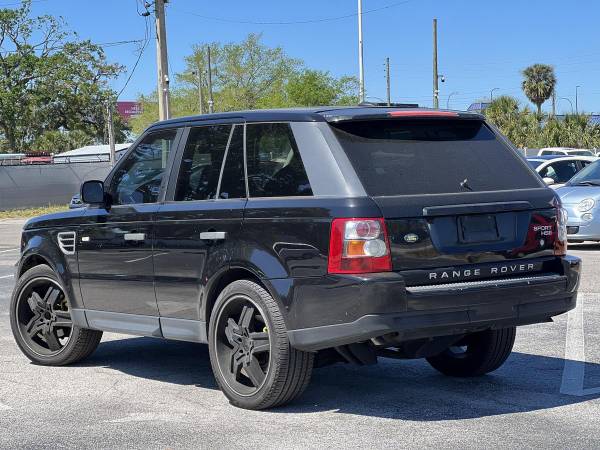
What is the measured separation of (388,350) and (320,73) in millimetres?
57488

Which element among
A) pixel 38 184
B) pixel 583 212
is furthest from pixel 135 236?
pixel 38 184

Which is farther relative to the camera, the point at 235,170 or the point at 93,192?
the point at 93,192

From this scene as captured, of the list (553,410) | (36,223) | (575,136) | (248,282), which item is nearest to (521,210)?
(553,410)

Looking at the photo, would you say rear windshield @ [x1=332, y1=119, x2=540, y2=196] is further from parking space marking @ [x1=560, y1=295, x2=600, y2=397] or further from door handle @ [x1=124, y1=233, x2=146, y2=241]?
door handle @ [x1=124, y1=233, x2=146, y2=241]

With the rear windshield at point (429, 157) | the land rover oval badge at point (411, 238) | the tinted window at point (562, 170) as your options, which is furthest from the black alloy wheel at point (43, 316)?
the tinted window at point (562, 170)

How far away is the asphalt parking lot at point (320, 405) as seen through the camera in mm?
5426

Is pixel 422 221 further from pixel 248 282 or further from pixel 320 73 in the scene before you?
pixel 320 73

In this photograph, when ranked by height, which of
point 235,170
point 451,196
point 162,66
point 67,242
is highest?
point 162,66

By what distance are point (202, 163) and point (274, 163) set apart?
0.70 metres

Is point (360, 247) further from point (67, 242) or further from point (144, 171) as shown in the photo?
point (67, 242)

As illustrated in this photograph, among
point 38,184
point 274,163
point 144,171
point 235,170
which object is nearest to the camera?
point 274,163

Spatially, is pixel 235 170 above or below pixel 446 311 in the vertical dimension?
above

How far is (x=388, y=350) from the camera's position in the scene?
627 centimetres

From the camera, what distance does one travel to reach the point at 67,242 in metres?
7.43
